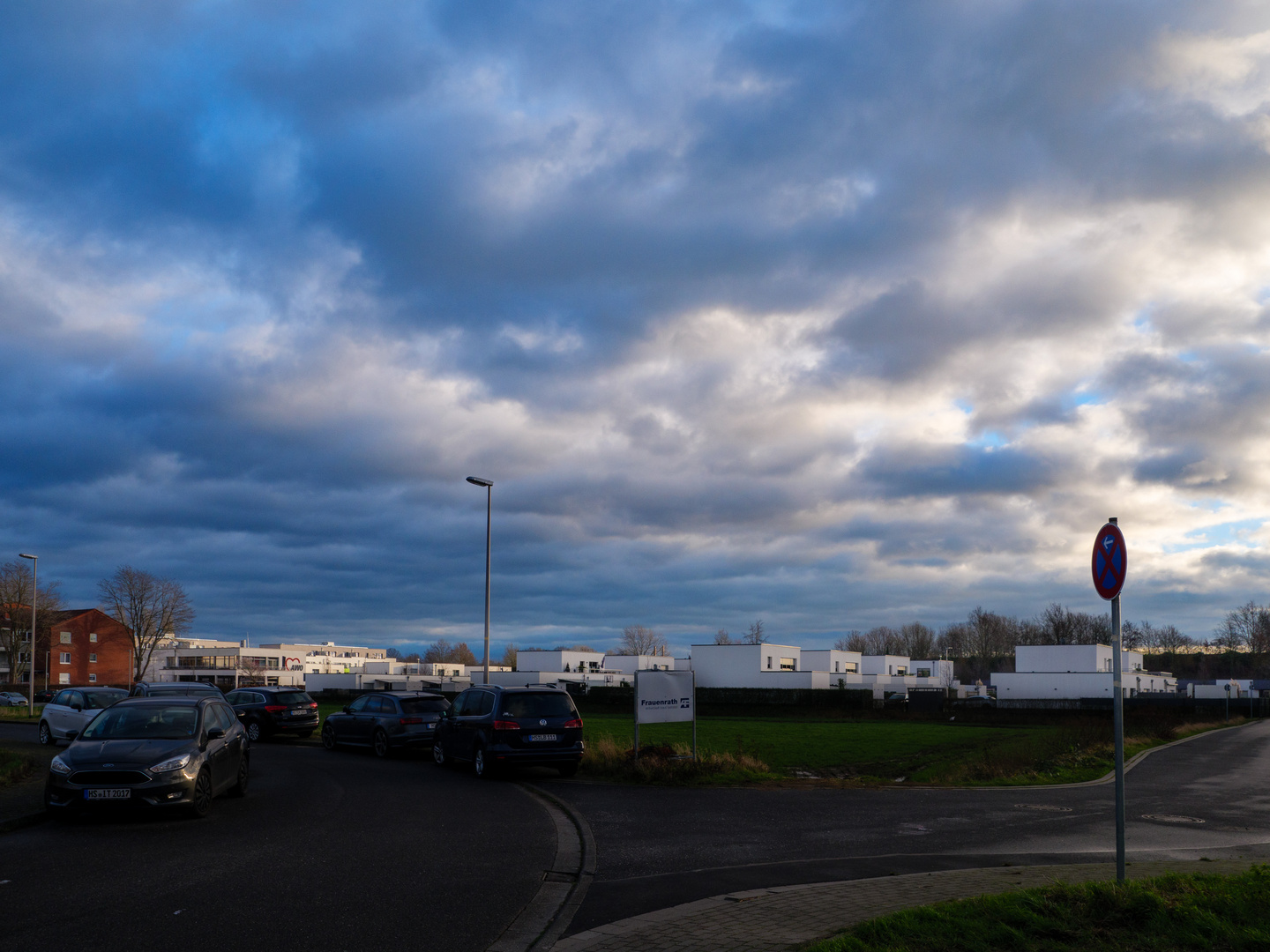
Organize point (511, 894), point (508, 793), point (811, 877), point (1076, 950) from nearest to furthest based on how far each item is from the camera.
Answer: point (1076, 950), point (511, 894), point (811, 877), point (508, 793)

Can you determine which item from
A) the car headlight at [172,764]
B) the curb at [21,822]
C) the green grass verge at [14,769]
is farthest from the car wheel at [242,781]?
the green grass verge at [14,769]

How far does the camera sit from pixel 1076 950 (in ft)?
20.7

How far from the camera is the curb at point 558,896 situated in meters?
7.08

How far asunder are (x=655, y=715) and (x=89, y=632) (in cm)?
10921

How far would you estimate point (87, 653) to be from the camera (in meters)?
109

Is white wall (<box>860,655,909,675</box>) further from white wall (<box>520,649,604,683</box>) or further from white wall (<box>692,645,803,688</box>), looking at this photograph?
white wall (<box>520,649,604,683</box>)

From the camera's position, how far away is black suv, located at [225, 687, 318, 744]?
30203 millimetres

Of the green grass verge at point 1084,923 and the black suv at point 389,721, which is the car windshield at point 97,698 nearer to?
the black suv at point 389,721

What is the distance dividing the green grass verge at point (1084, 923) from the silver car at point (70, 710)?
955 inches

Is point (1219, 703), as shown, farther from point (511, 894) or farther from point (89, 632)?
point (89, 632)

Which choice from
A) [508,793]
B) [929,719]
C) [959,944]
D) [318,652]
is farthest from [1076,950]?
[318,652]

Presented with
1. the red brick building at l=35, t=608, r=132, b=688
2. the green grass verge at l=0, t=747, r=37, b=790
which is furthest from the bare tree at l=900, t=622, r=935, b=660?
the green grass verge at l=0, t=747, r=37, b=790

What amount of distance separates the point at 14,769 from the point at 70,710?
10.4 meters

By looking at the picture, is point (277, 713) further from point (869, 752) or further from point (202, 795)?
point (202, 795)
